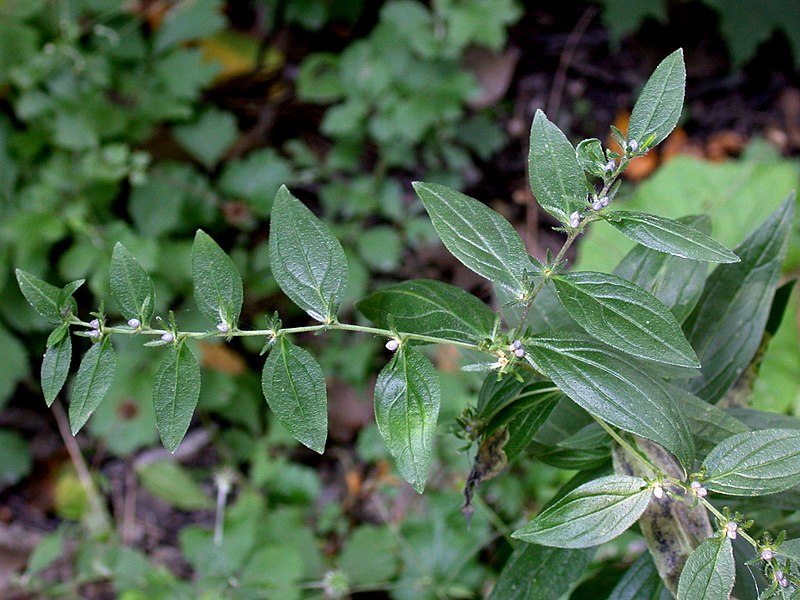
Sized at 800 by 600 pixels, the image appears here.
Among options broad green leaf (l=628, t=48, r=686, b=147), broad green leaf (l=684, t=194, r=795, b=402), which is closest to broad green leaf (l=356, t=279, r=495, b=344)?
broad green leaf (l=628, t=48, r=686, b=147)

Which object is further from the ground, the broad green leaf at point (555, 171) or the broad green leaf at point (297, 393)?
the broad green leaf at point (555, 171)

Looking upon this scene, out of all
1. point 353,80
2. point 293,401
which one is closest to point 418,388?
point 293,401

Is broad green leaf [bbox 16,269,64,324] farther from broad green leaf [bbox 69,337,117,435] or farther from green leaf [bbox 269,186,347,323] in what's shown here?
green leaf [bbox 269,186,347,323]

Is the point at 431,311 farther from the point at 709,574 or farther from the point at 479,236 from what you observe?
the point at 709,574

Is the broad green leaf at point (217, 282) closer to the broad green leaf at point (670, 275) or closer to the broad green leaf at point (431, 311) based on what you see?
the broad green leaf at point (431, 311)

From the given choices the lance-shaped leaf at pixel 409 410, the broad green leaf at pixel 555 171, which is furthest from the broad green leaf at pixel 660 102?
the lance-shaped leaf at pixel 409 410

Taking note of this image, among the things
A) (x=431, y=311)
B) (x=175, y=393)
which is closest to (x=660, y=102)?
(x=431, y=311)
